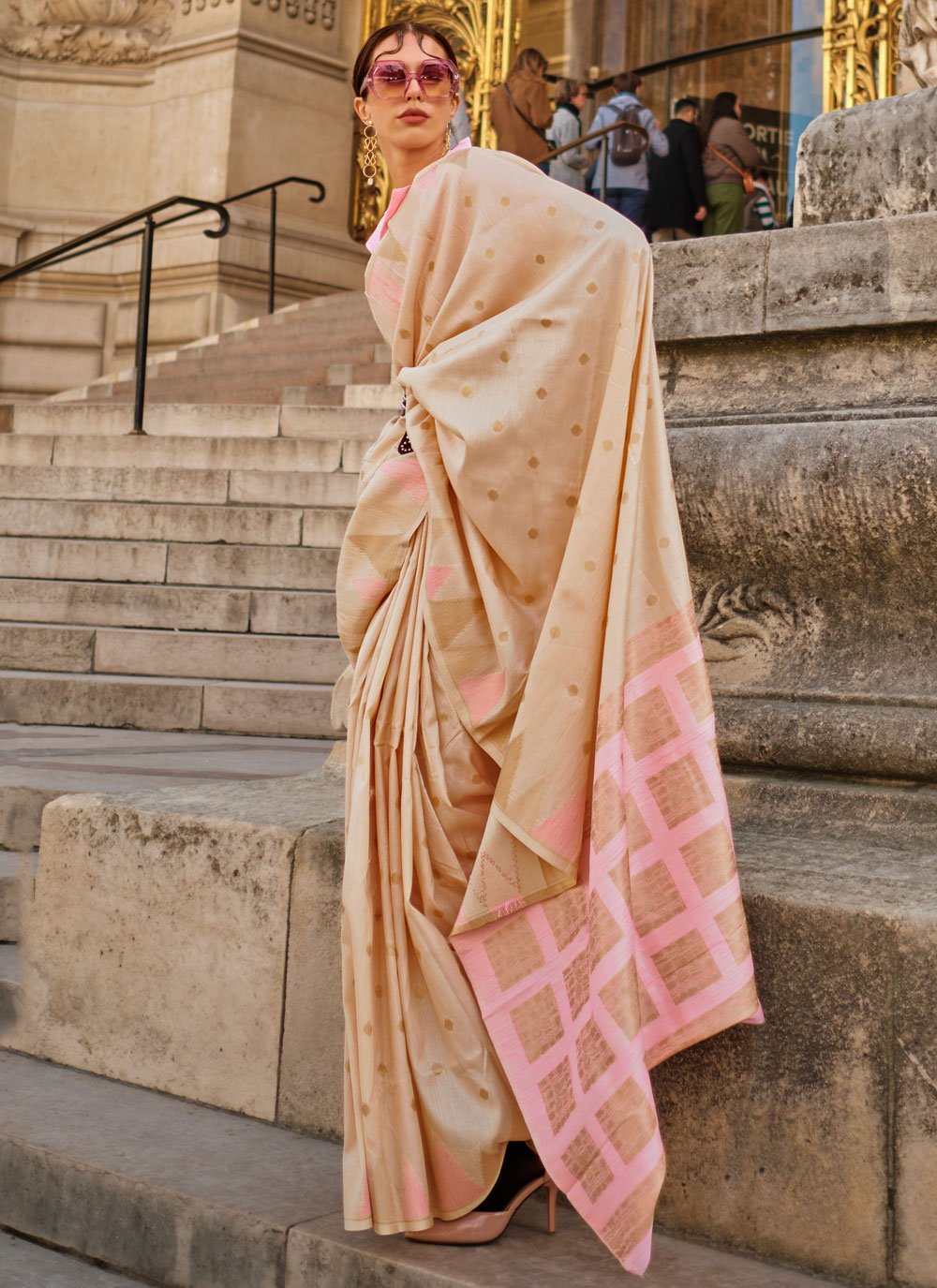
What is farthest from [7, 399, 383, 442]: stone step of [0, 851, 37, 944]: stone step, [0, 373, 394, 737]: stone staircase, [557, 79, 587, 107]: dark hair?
[0, 851, 37, 944]: stone step

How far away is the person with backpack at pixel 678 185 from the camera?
11.4 m

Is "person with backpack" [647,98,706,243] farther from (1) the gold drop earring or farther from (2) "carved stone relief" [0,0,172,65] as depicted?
(1) the gold drop earring

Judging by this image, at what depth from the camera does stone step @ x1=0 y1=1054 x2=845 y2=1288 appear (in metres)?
2.23

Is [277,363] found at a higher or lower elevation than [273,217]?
lower

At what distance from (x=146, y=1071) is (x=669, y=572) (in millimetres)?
1516

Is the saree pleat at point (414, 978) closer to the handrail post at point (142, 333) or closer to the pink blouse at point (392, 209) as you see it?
the pink blouse at point (392, 209)

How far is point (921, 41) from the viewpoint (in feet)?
11.9

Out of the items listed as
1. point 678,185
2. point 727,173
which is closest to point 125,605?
point 678,185

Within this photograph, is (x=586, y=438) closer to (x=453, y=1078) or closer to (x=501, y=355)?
(x=501, y=355)

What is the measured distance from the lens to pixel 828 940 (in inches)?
88.8

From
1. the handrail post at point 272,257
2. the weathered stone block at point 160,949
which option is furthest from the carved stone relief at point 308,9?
the weathered stone block at point 160,949

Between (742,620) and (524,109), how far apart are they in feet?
32.7

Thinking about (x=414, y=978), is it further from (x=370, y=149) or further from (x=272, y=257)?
(x=272, y=257)

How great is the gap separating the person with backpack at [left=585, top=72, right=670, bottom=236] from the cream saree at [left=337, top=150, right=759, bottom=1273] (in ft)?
30.2
